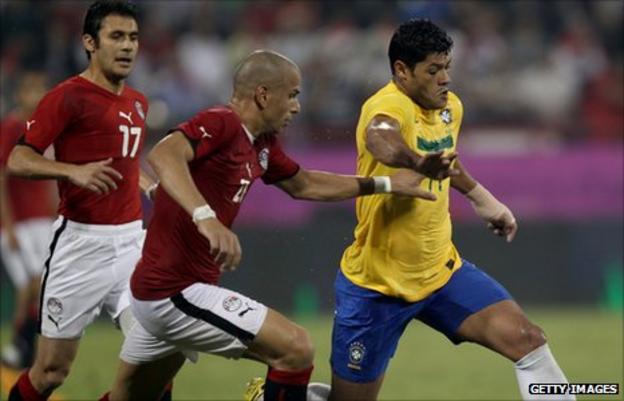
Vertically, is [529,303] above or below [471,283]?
below

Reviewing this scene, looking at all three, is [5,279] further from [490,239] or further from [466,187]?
[466,187]

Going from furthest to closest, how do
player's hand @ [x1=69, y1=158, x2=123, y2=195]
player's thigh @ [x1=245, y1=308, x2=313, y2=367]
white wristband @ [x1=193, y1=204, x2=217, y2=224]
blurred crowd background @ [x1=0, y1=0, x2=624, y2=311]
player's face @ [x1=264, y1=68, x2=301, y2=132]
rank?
blurred crowd background @ [x1=0, y1=0, x2=624, y2=311] → player's hand @ [x1=69, y1=158, x2=123, y2=195] → player's face @ [x1=264, y1=68, x2=301, y2=132] → player's thigh @ [x1=245, y1=308, x2=313, y2=367] → white wristband @ [x1=193, y1=204, x2=217, y2=224]

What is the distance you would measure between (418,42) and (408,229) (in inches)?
38.9

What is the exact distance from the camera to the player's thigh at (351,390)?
7055mm

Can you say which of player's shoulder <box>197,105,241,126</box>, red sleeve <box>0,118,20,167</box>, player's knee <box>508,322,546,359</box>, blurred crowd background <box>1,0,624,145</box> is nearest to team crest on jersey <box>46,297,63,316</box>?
player's shoulder <box>197,105,241,126</box>

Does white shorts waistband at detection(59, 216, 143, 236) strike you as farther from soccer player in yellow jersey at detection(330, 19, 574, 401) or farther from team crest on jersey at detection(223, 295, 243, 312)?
team crest on jersey at detection(223, 295, 243, 312)

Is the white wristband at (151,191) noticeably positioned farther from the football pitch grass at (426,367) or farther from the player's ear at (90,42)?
the football pitch grass at (426,367)

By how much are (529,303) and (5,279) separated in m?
5.67

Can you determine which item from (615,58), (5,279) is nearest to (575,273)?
(615,58)

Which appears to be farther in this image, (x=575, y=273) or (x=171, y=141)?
(x=575, y=273)

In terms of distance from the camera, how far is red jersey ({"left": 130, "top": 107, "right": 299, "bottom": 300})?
6418 mm

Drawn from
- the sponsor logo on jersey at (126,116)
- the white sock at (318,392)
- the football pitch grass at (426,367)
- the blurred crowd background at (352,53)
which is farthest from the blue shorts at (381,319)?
the blurred crowd background at (352,53)

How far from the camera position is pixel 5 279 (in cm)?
1416

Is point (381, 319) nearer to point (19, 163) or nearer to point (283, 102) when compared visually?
point (283, 102)
